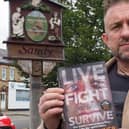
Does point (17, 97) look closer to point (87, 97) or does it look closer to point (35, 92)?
point (35, 92)

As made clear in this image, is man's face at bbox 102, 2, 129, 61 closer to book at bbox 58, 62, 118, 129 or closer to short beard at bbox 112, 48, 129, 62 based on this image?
short beard at bbox 112, 48, 129, 62

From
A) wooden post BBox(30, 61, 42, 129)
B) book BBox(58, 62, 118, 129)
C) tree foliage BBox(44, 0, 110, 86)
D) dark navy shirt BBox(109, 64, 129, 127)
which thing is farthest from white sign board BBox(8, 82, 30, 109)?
book BBox(58, 62, 118, 129)

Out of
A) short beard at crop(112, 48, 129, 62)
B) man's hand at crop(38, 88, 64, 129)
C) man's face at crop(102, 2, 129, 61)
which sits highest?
man's face at crop(102, 2, 129, 61)

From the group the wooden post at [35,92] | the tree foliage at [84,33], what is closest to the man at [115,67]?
the wooden post at [35,92]

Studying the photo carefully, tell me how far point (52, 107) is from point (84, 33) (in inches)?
480

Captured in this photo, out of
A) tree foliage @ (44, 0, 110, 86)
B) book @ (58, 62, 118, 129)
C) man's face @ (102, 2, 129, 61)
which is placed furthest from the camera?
tree foliage @ (44, 0, 110, 86)

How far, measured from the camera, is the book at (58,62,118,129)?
5.11 feet

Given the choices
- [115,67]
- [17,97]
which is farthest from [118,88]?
[17,97]

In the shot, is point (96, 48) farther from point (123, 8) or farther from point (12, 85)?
point (12, 85)

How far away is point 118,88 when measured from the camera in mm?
1706

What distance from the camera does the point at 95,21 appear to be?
14219 millimetres

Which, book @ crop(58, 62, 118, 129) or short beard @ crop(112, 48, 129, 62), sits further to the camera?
short beard @ crop(112, 48, 129, 62)

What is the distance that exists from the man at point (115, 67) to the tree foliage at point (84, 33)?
11.4 meters

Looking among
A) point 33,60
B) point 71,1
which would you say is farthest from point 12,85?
point 33,60
